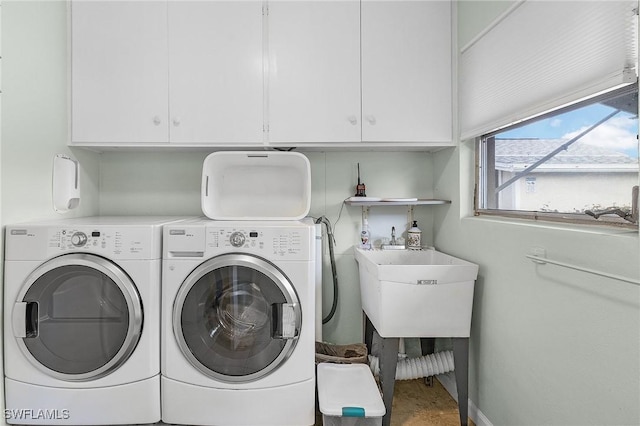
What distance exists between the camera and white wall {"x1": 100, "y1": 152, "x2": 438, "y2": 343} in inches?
91.0

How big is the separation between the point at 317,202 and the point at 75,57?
1.63 metres

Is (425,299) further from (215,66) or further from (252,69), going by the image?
(215,66)

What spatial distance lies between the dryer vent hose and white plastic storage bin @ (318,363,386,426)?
30 centimetres

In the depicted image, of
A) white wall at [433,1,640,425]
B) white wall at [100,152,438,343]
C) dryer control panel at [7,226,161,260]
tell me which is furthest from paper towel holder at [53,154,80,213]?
white wall at [433,1,640,425]

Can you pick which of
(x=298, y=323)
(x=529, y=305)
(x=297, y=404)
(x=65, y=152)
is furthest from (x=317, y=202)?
(x=65, y=152)

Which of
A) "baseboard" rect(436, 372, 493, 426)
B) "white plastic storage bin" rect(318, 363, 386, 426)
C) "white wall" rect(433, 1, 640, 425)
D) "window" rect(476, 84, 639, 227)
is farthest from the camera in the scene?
"baseboard" rect(436, 372, 493, 426)

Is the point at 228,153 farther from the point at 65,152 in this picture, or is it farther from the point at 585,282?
the point at 585,282

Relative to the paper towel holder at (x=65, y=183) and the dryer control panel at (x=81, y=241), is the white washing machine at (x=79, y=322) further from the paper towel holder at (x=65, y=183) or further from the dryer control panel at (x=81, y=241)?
the paper towel holder at (x=65, y=183)

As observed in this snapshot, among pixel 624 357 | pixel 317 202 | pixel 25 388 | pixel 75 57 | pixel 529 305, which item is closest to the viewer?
pixel 624 357

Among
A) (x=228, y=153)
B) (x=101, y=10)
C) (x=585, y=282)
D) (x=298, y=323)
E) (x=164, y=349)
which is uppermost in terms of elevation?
(x=101, y=10)

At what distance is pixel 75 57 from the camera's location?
1.91 metres

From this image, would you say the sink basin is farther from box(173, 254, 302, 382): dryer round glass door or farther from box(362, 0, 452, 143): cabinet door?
box(362, 0, 452, 143): cabinet door

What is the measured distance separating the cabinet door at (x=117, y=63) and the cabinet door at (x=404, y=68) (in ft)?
3.80

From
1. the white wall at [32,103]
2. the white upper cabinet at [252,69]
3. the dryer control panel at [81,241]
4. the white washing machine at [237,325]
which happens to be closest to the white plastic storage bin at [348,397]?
the white washing machine at [237,325]
